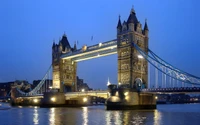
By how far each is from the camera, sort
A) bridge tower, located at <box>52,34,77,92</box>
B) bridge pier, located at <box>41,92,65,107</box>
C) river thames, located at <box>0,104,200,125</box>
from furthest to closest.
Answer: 1. bridge tower, located at <box>52,34,77,92</box>
2. bridge pier, located at <box>41,92,65,107</box>
3. river thames, located at <box>0,104,200,125</box>

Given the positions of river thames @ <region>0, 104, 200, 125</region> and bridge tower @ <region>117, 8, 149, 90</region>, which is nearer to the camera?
river thames @ <region>0, 104, 200, 125</region>

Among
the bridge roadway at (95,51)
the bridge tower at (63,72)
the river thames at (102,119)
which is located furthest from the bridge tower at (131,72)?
the bridge tower at (63,72)

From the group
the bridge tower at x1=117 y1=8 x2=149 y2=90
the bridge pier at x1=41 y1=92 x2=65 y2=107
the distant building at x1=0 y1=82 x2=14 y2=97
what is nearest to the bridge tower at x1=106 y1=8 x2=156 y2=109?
the bridge tower at x1=117 y1=8 x2=149 y2=90

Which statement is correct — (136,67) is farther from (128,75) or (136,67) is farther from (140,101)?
(140,101)

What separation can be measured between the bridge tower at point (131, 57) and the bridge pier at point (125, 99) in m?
2.12

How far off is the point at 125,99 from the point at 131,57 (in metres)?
7.29

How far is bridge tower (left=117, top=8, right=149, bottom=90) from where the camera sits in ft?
164

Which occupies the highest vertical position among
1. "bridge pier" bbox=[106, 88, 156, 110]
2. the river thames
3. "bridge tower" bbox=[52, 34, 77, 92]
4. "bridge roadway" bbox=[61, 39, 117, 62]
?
"bridge roadway" bbox=[61, 39, 117, 62]

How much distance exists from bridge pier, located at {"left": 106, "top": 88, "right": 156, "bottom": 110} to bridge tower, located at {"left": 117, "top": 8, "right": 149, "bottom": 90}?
6.94ft

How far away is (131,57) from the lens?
50.0 m

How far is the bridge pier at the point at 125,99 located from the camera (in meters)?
46.2

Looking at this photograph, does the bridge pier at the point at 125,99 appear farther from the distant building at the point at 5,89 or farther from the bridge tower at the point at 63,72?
the distant building at the point at 5,89

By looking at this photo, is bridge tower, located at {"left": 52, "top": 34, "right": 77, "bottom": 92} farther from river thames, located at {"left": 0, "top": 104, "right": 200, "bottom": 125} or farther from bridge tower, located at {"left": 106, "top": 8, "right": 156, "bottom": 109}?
river thames, located at {"left": 0, "top": 104, "right": 200, "bottom": 125}

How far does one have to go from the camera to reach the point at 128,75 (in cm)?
4997
